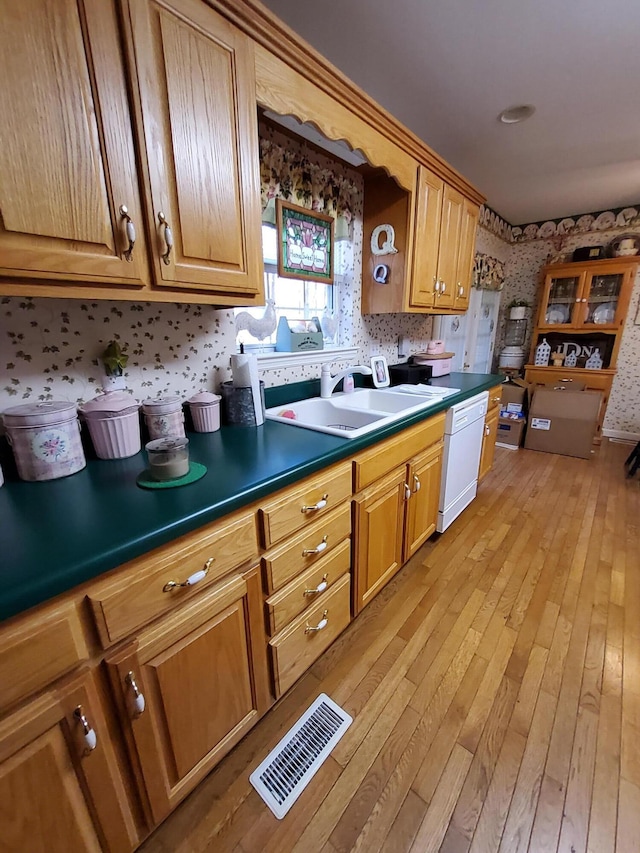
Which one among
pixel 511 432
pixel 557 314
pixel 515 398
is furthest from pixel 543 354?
pixel 511 432

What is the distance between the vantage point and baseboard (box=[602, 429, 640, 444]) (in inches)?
152


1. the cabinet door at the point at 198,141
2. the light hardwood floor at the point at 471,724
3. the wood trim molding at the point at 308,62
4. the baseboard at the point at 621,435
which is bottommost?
the light hardwood floor at the point at 471,724

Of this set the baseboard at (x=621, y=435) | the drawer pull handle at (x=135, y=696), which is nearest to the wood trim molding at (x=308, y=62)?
the drawer pull handle at (x=135, y=696)

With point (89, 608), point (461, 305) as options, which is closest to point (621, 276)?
point (461, 305)

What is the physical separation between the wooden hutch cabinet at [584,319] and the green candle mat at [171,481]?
4219mm

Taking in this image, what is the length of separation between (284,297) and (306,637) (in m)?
1.54

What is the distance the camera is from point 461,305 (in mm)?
2525

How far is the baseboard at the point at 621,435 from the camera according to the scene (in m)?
3.86

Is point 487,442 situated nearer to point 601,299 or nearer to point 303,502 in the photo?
point 303,502

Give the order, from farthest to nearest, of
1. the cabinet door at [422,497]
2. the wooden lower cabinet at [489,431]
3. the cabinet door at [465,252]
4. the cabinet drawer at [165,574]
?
the wooden lower cabinet at [489,431] → the cabinet door at [465,252] → the cabinet door at [422,497] → the cabinet drawer at [165,574]

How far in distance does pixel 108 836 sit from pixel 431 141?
322 cm

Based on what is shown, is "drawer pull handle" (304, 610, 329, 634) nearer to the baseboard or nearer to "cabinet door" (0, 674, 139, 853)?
"cabinet door" (0, 674, 139, 853)

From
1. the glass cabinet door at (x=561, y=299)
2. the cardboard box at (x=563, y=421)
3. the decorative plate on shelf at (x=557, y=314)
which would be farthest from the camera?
the decorative plate on shelf at (x=557, y=314)

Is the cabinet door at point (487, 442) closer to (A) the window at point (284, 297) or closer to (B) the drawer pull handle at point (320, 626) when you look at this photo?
(A) the window at point (284, 297)
